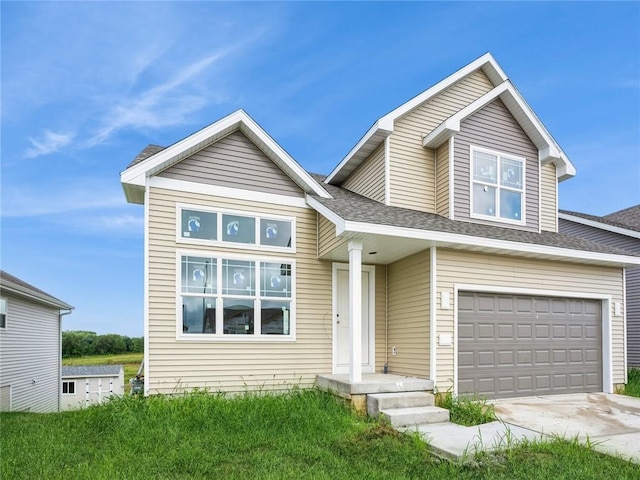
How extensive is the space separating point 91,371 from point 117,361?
774cm

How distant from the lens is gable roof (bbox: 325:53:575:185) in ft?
31.2

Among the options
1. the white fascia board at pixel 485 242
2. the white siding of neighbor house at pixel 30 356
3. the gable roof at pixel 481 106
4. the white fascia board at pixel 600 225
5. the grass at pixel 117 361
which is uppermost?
the gable roof at pixel 481 106

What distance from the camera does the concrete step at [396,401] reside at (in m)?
7.02

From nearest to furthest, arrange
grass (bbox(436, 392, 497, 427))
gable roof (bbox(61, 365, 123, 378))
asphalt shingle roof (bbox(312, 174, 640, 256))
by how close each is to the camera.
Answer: grass (bbox(436, 392, 497, 427)) → asphalt shingle roof (bbox(312, 174, 640, 256)) → gable roof (bbox(61, 365, 123, 378))

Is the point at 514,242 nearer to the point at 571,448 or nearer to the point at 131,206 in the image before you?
the point at 571,448

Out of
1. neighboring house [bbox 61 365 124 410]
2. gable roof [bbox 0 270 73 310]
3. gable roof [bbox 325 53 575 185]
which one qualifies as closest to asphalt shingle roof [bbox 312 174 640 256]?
gable roof [bbox 325 53 575 185]

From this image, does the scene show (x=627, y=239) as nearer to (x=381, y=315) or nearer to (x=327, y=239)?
(x=381, y=315)

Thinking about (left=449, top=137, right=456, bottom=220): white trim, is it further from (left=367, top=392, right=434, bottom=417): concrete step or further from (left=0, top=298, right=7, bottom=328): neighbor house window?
(left=0, top=298, right=7, bottom=328): neighbor house window

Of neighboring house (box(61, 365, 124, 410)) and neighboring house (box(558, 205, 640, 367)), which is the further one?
neighboring house (box(61, 365, 124, 410))

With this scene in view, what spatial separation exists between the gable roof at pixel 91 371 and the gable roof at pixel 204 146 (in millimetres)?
23580

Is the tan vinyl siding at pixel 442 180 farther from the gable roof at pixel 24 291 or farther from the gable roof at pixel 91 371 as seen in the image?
the gable roof at pixel 91 371

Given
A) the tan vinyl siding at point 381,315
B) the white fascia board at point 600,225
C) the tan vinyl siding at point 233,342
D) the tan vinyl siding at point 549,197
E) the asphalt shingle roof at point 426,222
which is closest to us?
the tan vinyl siding at point 233,342

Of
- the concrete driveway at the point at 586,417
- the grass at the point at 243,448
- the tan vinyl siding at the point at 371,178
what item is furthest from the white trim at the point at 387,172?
the concrete driveway at the point at 586,417

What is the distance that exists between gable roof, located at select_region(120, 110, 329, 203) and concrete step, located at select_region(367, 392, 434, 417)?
3.95 meters
